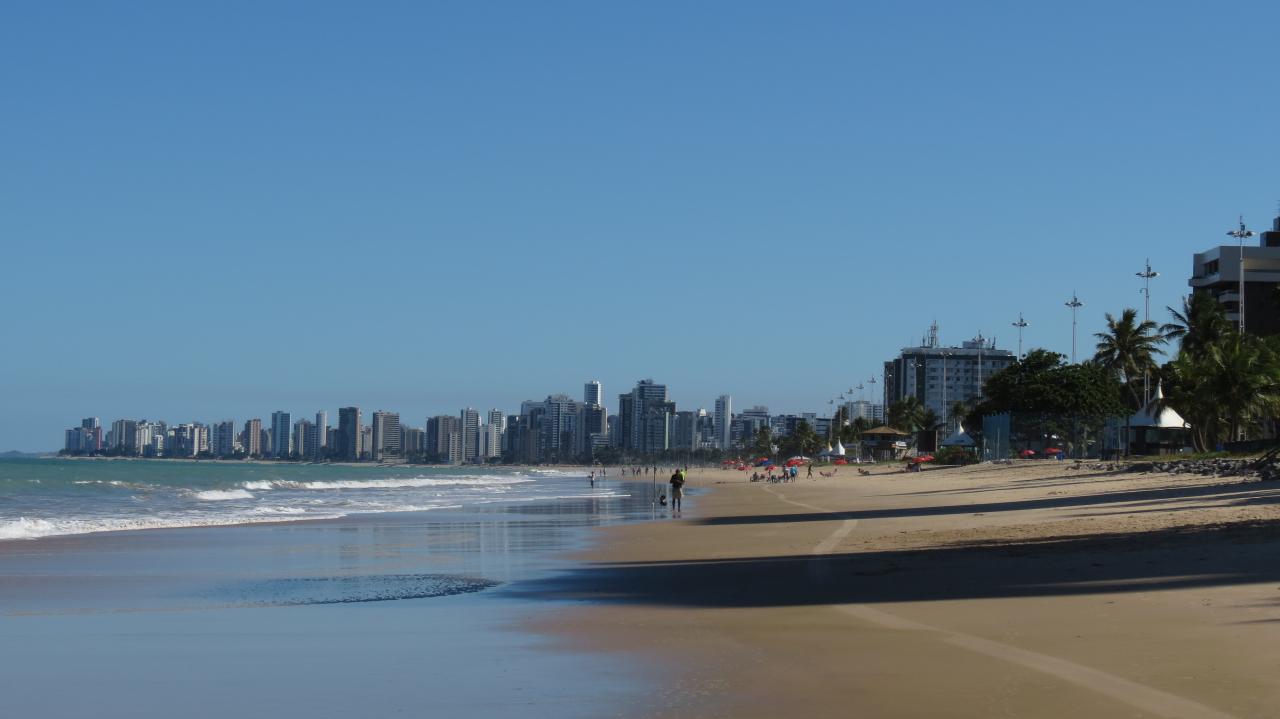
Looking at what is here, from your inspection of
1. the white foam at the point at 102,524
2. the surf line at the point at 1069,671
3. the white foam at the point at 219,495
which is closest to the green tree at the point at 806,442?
the white foam at the point at 219,495

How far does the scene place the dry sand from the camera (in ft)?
26.0

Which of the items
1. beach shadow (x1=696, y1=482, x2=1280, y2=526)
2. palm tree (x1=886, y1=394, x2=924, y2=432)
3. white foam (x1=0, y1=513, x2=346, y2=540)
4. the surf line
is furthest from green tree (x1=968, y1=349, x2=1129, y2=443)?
the surf line

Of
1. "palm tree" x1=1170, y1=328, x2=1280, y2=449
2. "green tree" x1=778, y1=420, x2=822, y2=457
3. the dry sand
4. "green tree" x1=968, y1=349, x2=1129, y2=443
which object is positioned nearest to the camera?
the dry sand

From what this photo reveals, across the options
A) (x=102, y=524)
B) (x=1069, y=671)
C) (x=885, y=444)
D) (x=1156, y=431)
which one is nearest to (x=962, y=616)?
(x=1069, y=671)

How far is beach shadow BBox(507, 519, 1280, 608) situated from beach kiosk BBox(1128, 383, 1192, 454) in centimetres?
4666

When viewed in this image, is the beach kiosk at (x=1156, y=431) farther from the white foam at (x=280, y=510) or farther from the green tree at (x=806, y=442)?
the green tree at (x=806, y=442)

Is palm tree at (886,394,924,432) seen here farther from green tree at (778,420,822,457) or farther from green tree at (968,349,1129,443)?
green tree at (968,349,1129,443)

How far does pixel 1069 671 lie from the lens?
28.0 ft

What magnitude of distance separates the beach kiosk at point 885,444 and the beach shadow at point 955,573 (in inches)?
4272

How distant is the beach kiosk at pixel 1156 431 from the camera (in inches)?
2440

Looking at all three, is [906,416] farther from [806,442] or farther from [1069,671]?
[1069,671]

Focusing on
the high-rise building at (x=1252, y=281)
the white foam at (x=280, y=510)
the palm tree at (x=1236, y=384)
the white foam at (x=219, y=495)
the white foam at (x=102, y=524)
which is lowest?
the white foam at (x=219, y=495)

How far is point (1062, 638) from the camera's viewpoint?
32.8 ft

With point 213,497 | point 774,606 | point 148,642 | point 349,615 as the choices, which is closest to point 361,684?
point 148,642
